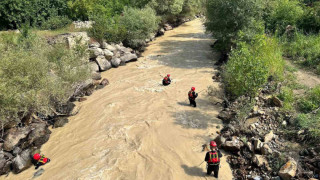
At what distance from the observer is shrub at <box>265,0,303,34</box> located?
69.7 ft

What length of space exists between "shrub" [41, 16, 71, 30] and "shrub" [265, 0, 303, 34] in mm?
22574

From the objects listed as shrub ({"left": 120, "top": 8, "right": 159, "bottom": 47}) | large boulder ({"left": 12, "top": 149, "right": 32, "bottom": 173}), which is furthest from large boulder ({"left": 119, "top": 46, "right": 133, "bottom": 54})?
large boulder ({"left": 12, "top": 149, "right": 32, "bottom": 173})

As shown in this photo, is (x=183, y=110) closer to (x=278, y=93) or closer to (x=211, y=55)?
(x=278, y=93)

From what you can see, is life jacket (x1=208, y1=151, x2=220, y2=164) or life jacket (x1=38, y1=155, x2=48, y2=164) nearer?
life jacket (x1=208, y1=151, x2=220, y2=164)

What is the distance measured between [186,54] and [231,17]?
21.3 ft

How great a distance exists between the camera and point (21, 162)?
10539mm

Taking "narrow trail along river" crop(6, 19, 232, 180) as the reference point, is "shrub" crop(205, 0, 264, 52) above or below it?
above

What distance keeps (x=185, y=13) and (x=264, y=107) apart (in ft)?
102

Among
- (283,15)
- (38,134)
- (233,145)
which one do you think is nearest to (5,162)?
(38,134)

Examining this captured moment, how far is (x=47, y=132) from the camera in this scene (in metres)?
12.7

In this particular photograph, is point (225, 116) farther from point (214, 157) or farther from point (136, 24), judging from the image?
point (136, 24)

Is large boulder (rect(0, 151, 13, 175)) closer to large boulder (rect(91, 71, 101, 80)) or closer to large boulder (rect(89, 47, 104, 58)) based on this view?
large boulder (rect(91, 71, 101, 80))

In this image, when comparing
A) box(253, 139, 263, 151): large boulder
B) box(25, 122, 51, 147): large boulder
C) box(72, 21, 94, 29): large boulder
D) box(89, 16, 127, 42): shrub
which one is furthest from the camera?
box(72, 21, 94, 29): large boulder

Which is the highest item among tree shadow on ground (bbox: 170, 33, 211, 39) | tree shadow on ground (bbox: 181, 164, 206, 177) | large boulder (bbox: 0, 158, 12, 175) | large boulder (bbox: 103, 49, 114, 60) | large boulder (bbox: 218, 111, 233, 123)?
tree shadow on ground (bbox: 170, 33, 211, 39)
